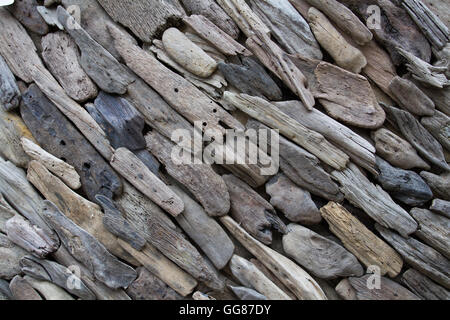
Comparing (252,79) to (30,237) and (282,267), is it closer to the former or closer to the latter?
(282,267)

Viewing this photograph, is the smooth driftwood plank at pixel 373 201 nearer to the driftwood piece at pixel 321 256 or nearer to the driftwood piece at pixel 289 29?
the driftwood piece at pixel 321 256

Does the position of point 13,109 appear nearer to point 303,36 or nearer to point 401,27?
point 303,36

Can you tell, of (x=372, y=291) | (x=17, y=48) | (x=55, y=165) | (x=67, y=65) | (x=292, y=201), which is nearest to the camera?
(x=372, y=291)

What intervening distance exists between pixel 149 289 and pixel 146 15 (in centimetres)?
196

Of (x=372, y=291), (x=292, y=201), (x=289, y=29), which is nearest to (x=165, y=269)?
(x=292, y=201)

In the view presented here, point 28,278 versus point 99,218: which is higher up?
point 99,218

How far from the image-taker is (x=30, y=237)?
306 centimetres

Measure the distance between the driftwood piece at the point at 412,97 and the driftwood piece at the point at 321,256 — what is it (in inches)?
42.8

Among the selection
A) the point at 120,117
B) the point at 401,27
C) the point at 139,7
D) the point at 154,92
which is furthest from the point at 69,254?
the point at 401,27

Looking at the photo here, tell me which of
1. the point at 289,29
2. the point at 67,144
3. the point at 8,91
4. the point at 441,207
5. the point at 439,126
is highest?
the point at 289,29

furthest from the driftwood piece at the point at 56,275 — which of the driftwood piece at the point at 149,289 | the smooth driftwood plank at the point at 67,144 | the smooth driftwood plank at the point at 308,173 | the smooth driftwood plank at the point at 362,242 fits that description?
the smooth driftwood plank at the point at 362,242

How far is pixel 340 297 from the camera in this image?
2854 mm

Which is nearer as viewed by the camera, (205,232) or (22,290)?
(205,232)

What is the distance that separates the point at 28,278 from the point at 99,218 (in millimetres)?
681
